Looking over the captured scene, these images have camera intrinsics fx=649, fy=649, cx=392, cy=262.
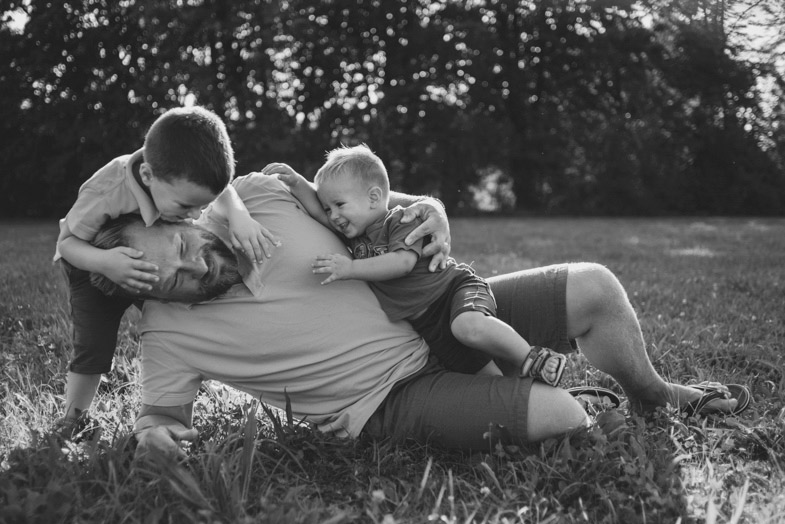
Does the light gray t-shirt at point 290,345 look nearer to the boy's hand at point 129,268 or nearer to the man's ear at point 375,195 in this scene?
the boy's hand at point 129,268

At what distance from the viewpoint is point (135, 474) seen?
1851 millimetres

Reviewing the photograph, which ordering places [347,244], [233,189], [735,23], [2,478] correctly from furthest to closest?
1. [735,23]
2. [347,244]
3. [233,189]
4. [2,478]

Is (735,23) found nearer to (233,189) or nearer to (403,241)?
(403,241)

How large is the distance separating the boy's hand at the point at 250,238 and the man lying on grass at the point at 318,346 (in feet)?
0.22

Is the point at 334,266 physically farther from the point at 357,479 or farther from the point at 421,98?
the point at 421,98

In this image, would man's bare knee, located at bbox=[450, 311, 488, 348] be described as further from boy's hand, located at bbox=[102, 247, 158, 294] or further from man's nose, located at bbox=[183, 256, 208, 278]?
boy's hand, located at bbox=[102, 247, 158, 294]

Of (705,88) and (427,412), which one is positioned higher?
(705,88)

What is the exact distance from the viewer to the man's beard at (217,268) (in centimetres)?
196

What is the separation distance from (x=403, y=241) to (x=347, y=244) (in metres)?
0.27

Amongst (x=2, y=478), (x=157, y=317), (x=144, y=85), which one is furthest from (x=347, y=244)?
(x=144, y=85)

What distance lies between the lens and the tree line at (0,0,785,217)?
48.7 feet

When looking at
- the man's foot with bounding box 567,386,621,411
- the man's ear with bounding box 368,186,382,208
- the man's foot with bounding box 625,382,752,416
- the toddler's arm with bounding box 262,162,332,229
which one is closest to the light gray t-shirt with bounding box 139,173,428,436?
the toddler's arm with bounding box 262,162,332,229

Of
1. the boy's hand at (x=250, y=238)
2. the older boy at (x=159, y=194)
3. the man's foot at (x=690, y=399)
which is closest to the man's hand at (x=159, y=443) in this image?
the older boy at (x=159, y=194)

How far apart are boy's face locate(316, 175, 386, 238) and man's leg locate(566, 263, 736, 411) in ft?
2.48
